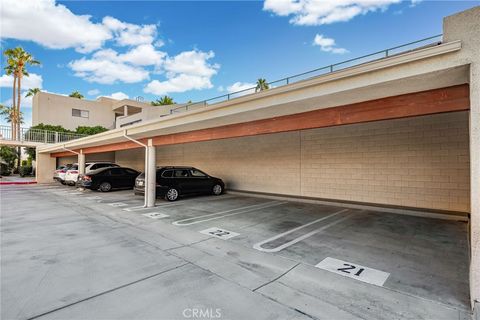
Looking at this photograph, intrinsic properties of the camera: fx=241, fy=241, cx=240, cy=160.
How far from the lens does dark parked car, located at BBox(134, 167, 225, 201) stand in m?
9.76

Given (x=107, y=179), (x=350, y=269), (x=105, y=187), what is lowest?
(x=350, y=269)

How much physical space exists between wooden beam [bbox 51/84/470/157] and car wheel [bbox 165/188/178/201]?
403 centimetres

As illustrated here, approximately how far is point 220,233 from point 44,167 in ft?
64.2

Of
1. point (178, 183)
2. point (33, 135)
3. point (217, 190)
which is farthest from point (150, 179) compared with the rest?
point (33, 135)

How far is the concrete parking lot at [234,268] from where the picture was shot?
259 centimetres

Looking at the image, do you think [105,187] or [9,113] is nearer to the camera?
[105,187]

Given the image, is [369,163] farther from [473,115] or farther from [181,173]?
[181,173]

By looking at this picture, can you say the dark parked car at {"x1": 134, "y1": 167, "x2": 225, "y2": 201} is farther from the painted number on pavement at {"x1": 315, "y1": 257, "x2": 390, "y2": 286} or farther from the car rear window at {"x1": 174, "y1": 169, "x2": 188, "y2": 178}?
the painted number on pavement at {"x1": 315, "y1": 257, "x2": 390, "y2": 286}

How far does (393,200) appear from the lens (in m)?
7.67

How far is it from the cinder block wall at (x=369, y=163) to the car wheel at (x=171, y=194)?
3352 millimetres

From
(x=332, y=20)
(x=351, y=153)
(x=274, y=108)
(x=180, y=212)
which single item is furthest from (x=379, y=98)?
(x=332, y=20)

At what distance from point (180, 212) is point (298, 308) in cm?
565

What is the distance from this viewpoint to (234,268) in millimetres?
3604

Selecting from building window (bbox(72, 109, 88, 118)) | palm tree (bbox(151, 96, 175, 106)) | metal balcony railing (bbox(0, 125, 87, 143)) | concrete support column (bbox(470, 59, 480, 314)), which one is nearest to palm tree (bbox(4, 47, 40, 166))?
Result: building window (bbox(72, 109, 88, 118))
